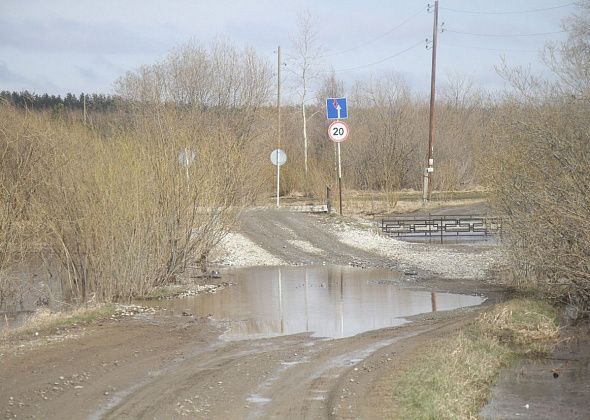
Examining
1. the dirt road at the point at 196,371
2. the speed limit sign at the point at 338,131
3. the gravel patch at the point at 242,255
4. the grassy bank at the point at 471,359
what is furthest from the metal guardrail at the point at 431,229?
the dirt road at the point at 196,371

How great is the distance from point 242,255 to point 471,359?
11.7 m

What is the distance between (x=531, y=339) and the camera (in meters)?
10.6

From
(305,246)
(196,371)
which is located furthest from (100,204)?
(305,246)

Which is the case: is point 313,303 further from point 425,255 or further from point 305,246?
point 305,246

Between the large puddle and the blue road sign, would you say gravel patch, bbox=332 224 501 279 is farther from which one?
the blue road sign

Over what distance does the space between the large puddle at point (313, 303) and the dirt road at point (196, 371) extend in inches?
20.3

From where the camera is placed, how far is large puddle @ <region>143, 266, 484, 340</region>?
1145cm

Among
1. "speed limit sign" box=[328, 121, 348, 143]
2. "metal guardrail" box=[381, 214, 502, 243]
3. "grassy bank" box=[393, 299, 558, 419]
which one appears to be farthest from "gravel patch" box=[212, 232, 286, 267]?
"grassy bank" box=[393, 299, 558, 419]

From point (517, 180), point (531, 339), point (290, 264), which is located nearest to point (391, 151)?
point (290, 264)

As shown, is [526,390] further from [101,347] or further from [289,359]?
[101,347]

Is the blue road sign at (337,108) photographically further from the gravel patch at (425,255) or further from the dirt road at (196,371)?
the dirt road at (196,371)

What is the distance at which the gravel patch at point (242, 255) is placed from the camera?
63.1 feet

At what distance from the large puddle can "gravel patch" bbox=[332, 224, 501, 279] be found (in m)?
1.47

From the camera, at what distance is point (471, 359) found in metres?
9.05
